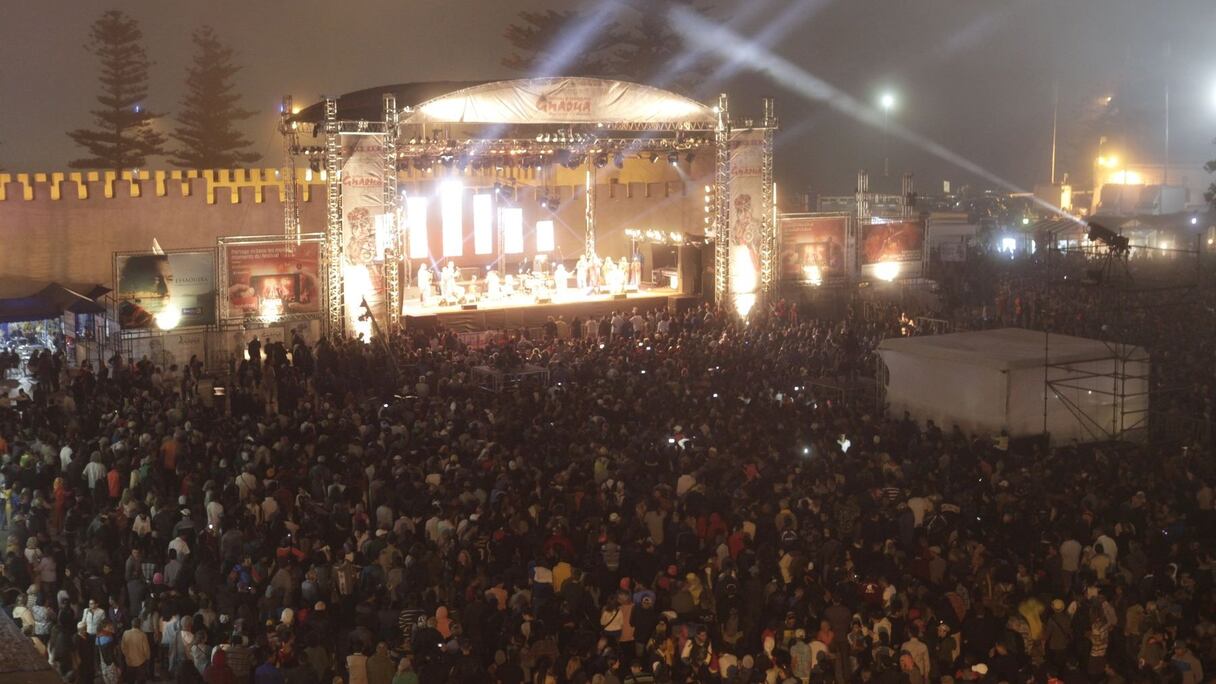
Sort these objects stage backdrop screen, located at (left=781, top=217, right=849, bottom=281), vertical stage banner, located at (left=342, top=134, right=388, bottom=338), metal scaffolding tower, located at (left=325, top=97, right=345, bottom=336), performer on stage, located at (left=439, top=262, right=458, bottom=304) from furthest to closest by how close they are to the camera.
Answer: stage backdrop screen, located at (left=781, top=217, right=849, bottom=281), performer on stage, located at (left=439, top=262, right=458, bottom=304), vertical stage banner, located at (left=342, top=134, right=388, bottom=338), metal scaffolding tower, located at (left=325, top=97, right=345, bottom=336)

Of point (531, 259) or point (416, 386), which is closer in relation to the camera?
point (416, 386)

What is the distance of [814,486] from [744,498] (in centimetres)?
86

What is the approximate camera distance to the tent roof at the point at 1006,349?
666 inches

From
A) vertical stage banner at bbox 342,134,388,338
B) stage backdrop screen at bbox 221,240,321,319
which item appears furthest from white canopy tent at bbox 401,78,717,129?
stage backdrop screen at bbox 221,240,321,319

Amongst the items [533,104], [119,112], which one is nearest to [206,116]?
[119,112]

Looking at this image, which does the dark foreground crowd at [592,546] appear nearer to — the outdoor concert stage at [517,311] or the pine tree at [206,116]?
the outdoor concert stage at [517,311]

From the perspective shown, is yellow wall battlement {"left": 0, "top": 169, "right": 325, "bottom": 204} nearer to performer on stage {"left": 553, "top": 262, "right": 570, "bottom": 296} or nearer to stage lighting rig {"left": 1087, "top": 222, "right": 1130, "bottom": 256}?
performer on stage {"left": 553, "top": 262, "right": 570, "bottom": 296}

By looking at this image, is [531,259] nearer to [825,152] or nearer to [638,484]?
[638,484]

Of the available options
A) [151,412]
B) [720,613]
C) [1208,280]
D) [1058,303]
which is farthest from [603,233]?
[720,613]

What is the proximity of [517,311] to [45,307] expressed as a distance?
9.26 metres

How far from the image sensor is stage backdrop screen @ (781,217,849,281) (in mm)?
28641

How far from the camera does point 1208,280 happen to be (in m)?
30.3

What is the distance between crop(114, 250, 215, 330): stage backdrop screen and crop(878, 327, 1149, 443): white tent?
12919 mm

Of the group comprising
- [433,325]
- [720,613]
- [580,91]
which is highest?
[580,91]
